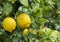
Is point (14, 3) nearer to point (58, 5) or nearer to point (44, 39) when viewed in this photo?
point (44, 39)

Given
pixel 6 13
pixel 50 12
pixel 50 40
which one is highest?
pixel 6 13

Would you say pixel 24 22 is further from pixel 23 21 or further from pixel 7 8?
pixel 7 8

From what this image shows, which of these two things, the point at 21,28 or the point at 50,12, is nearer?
the point at 21,28

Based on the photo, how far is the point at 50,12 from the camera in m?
1.55

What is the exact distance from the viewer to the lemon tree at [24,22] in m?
1.11

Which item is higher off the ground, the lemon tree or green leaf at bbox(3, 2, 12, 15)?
green leaf at bbox(3, 2, 12, 15)

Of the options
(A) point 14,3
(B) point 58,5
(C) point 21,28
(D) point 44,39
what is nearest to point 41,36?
(D) point 44,39

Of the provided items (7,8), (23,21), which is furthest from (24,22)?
(7,8)

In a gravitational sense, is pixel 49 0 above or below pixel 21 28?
above

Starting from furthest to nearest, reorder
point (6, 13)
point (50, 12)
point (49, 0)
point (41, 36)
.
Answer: point (50, 12)
point (49, 0)
point (41, 36)
point (6, 13)

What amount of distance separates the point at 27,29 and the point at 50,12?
415mm

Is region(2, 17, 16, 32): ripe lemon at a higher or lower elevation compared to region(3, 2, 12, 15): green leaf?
lower

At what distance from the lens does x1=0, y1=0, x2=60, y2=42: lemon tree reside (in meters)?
1.11

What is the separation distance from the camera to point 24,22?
112cm
